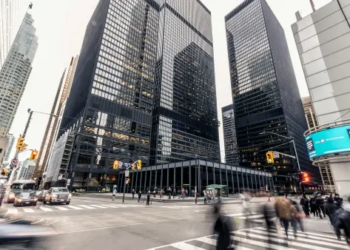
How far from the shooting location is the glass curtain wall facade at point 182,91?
102831 millimetres

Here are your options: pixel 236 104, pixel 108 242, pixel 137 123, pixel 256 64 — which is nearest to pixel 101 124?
pixel 137 123

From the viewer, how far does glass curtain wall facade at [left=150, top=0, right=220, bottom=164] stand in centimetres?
10283

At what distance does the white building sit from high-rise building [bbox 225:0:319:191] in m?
101

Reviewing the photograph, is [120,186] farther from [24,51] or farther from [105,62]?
[24,51]

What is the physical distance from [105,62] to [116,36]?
723 inches

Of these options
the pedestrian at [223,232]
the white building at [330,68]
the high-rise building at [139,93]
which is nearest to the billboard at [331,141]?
the white building at [330,68]

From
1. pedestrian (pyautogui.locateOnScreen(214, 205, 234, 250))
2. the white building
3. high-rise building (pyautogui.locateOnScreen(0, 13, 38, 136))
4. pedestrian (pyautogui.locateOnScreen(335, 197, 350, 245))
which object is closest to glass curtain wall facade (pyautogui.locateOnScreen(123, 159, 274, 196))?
the white building

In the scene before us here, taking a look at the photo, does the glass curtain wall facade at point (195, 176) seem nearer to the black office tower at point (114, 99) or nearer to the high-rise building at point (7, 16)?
the black office tower at point (114, 99)

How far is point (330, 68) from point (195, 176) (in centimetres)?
3666

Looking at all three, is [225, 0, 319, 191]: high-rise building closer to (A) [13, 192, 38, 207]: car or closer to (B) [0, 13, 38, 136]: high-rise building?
(A) [13, 192, 38, 207]: car

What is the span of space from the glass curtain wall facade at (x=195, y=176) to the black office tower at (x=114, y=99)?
1494 centimetres

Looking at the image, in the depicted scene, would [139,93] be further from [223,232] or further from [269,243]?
[223,232]

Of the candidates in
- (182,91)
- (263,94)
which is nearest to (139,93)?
(182,91)

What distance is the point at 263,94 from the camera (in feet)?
436
